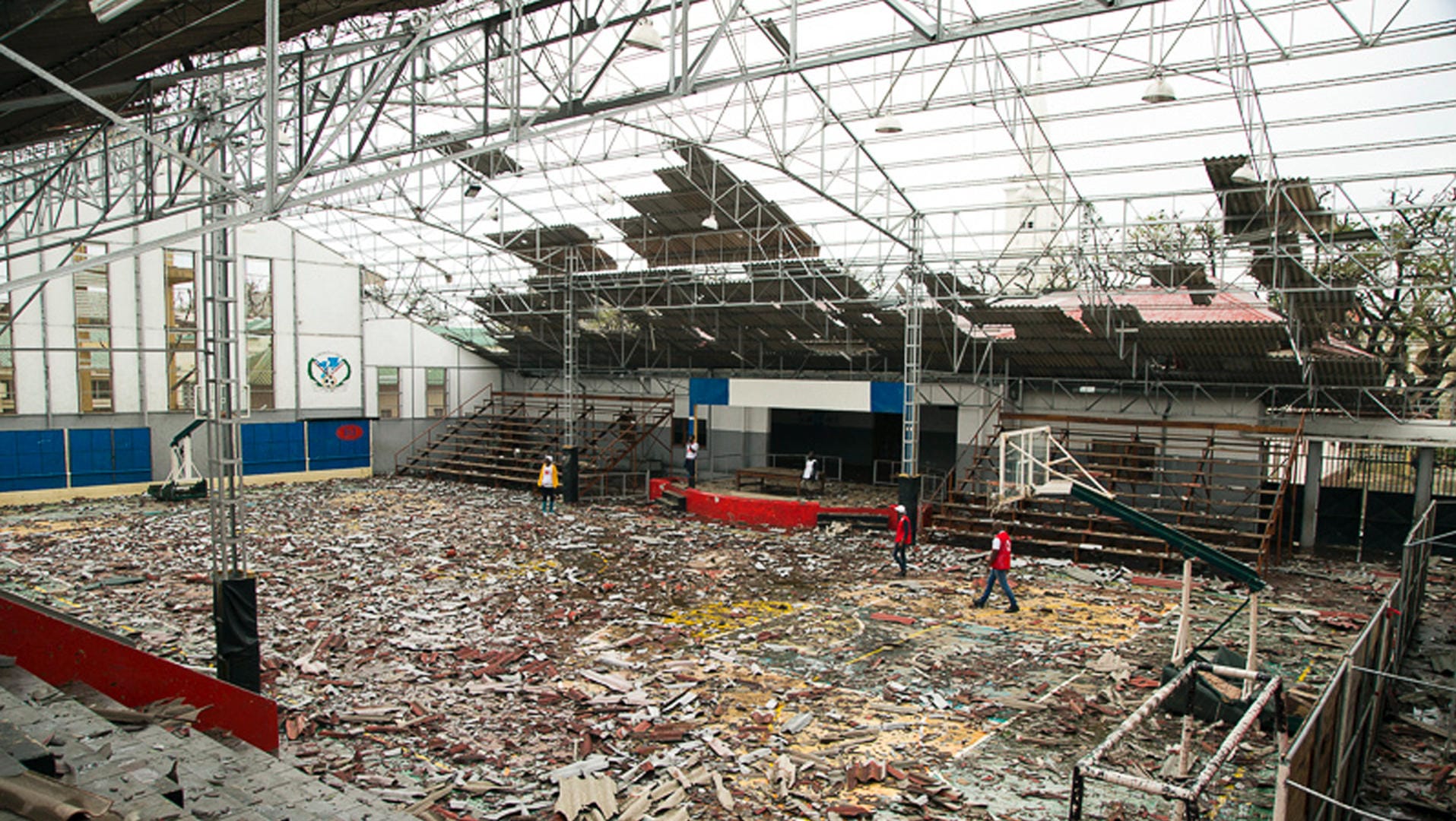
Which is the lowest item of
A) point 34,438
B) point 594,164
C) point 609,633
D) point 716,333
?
point 609,633

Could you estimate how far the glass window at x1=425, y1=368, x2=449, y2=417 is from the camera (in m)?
32.2

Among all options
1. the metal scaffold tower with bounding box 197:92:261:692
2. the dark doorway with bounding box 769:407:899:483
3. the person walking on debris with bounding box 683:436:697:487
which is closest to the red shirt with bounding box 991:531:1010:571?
the metal scaffold tower with bounding box 197:92:261:692

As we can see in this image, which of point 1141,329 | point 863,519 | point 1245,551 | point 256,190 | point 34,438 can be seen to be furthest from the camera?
point 34,438

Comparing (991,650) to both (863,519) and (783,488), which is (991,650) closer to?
(863,519)

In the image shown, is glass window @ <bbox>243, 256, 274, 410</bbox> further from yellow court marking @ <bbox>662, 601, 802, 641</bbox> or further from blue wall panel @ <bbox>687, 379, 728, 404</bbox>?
yellow court marking @ <bbox>662, 601, 802, 641</bbox>

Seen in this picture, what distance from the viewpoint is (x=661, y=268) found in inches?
960

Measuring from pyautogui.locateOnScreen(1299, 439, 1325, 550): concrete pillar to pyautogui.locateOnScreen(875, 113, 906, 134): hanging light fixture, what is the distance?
41.1 feet

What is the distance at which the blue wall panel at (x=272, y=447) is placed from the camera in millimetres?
27188

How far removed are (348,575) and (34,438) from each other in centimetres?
1450

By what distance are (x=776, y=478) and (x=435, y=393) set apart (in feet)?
47.8

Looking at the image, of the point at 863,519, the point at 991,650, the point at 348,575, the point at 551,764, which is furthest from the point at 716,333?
the point at 551,764

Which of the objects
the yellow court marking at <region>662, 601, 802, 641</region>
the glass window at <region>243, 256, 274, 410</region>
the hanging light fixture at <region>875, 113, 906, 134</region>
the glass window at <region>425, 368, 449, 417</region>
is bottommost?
the yellow court marking at <region>662, 601, 802, 641</region>

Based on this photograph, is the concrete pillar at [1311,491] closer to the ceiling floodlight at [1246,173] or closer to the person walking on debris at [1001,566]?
the ceiling floodlight at [1246,173]

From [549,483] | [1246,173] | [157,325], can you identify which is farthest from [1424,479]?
[157,325]
